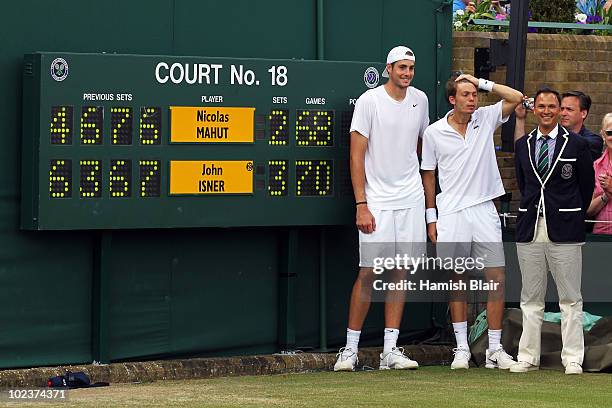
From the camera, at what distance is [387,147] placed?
11.8 metres

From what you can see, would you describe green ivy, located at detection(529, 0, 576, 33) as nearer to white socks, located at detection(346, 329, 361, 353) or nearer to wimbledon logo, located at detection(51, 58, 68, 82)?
white socks, located at detection(346, 329, 361, 353)

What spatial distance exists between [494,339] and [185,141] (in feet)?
8.95

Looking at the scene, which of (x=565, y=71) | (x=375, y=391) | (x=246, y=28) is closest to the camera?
(x=375, y=391)

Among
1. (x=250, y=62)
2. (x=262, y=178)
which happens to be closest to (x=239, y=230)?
(x=262, y=178)

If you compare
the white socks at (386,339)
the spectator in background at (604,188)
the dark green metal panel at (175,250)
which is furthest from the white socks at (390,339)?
the spectator in background at (604,188)

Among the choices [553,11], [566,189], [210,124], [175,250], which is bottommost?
[175,250]

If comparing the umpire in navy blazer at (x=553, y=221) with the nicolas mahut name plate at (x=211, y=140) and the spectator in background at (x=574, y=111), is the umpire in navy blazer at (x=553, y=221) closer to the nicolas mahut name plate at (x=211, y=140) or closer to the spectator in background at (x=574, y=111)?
the spectator in background at (x=574, y=111)

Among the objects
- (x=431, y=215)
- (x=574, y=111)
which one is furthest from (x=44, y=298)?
(x=574, y=111)

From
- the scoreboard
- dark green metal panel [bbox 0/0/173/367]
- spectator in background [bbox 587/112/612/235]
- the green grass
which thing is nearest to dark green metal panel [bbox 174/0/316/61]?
dark green metal panel [bbox 0/0/173/367]

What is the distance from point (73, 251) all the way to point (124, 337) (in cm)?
78

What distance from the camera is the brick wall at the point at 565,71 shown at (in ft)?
45.2

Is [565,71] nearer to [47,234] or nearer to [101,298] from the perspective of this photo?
[101,298]

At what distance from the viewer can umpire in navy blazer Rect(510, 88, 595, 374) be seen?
446 inches

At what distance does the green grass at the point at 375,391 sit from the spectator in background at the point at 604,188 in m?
1.42
